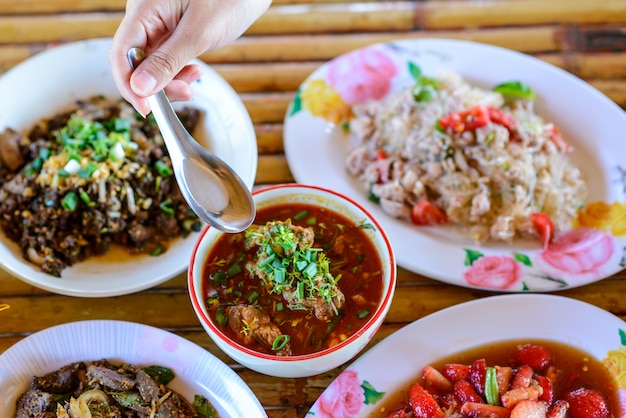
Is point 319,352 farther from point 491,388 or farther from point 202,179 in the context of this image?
point 202,179

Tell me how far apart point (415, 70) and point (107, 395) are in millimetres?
1969

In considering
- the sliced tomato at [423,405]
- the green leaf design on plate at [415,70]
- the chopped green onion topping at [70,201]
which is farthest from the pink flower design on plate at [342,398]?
the green leaf design on plate at [415,70]

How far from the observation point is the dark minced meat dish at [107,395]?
6.75 feet

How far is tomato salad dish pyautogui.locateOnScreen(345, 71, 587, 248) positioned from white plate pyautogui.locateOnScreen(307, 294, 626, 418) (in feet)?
1.16

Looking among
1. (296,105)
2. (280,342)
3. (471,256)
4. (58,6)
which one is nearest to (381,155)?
(296,105)

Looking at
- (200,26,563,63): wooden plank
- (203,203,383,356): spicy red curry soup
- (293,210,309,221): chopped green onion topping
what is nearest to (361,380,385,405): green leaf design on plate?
(203,203,383,356): spicy red curry soup

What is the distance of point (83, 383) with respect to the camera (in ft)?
7.04

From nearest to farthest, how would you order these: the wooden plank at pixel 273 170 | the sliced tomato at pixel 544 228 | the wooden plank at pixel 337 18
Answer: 1. the sliced tomato at pixel 544 228
2. the wooden plank at pixel 273 170
3. the wooden plank at pixel 337 18

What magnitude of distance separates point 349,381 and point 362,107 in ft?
4.35

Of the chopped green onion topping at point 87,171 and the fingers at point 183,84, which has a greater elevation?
the fingers at point 183,84

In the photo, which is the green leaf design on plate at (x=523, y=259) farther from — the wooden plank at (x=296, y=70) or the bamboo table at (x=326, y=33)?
the wooden plank at (x=296, y=70)

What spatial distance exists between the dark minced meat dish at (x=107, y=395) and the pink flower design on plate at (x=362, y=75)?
1.53 meters

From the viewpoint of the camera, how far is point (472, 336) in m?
2.32

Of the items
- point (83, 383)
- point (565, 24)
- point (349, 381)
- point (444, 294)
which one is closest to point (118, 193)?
point (83, 383)
